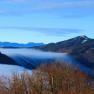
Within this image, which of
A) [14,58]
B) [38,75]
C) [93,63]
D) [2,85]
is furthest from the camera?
[93,63]

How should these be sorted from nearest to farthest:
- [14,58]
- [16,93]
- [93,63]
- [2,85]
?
[16,93] → [2,85] → [14,58] → [93,63]

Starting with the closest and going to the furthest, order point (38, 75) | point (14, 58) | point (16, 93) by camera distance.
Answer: point (16, 93)
point (38, 75)
point (14, 58)

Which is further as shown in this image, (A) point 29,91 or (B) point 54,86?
(B) point 54,86

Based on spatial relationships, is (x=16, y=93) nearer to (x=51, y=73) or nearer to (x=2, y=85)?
(x=2, y=85)

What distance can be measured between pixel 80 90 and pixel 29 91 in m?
7.31

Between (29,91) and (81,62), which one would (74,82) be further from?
(81,62)

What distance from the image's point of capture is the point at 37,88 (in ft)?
168

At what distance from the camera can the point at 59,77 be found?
190 feet

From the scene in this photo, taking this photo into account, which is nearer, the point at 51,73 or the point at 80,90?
the point at 80,90

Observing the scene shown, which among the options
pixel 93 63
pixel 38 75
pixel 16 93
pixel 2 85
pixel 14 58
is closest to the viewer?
pixel 16 93

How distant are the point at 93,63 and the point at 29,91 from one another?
14723cm

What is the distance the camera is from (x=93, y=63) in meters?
196

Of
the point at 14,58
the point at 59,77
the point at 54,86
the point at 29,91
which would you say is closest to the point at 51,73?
the point at 59,77

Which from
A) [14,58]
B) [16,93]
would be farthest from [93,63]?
[16,93]
